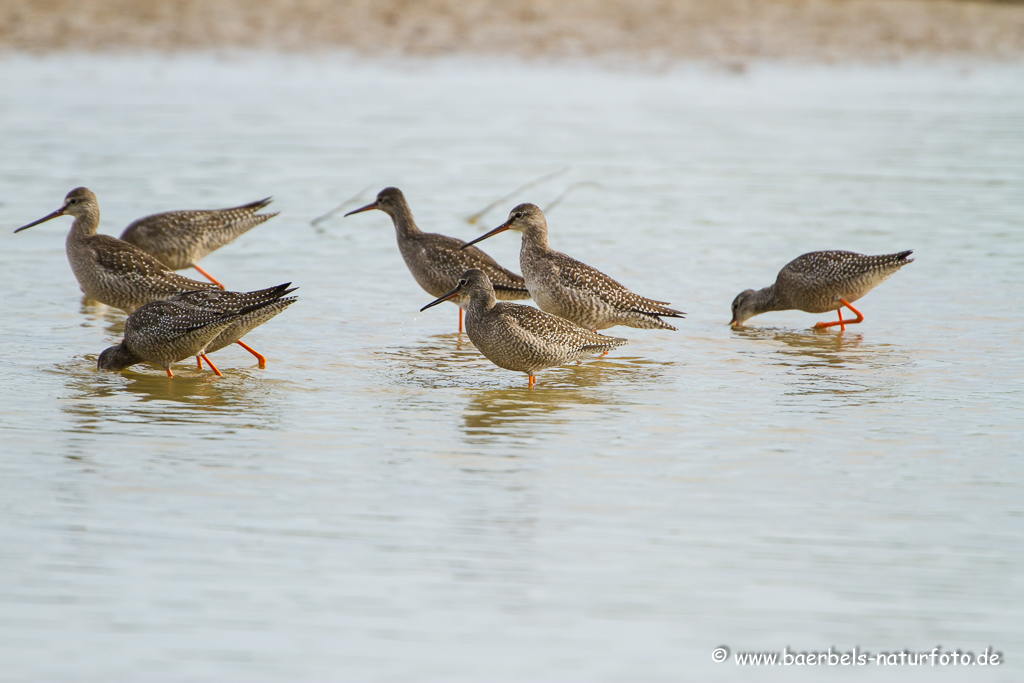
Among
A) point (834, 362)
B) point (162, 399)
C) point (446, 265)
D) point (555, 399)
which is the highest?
point (446, 265)

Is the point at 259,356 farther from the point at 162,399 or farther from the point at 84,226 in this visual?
the point at 84,226

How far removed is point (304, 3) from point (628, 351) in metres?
20.2

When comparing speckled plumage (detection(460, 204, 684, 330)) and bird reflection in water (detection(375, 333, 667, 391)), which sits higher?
speckled plumage (detection(460, 204, 684, 330))

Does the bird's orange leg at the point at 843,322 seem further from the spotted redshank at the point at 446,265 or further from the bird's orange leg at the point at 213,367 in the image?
the bird's orange leg at the point at 213,367

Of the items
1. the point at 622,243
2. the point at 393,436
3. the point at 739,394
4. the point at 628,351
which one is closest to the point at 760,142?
the point at 622,243

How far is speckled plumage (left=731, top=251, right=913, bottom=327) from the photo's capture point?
1057cm

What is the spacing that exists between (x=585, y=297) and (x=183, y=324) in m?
2.99

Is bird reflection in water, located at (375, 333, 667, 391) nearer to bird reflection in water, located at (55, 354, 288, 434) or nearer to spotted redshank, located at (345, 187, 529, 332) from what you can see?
spotted redshank, located at (345, 187, 529, 332)

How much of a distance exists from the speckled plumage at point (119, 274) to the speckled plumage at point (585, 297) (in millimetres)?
2502

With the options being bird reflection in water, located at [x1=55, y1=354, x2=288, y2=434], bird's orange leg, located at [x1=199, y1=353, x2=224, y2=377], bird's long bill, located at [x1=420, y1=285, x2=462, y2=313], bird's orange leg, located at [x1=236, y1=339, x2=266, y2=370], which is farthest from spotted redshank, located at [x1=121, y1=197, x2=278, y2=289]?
bird's long bill, located at [x1=420, y1=285, x2=462, y2=313]

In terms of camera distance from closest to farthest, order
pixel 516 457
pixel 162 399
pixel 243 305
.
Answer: pixel 516 457 < pixel 162 399 < pixel 243 305

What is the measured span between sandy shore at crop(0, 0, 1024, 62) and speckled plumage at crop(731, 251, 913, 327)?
16030 mm

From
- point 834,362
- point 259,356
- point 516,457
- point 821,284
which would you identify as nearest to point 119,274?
point 259,356

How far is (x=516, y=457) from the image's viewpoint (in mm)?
6816
